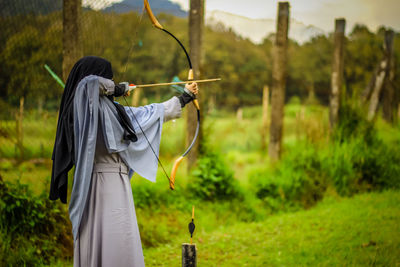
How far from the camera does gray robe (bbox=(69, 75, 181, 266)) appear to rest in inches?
118

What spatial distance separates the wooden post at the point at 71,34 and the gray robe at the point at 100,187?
2.14 metres

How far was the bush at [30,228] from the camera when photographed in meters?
4.41

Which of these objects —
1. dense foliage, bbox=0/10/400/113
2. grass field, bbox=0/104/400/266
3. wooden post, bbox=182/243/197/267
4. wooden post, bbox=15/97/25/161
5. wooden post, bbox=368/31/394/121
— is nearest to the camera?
wooden post, bbox=182/243/197/267

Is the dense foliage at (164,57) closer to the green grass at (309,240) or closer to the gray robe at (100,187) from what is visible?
the gray robe at (100,187)

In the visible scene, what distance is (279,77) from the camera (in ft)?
28.1

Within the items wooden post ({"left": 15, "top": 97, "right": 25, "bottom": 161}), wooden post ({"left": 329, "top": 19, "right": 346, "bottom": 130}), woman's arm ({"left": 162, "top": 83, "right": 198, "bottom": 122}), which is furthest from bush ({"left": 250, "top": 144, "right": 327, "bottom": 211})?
woman's arm ({"left": 162, "top": 83, "right": 198, "bottom": 122})

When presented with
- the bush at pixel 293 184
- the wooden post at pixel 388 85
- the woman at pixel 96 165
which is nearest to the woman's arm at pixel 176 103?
the woman at pixel 96 165

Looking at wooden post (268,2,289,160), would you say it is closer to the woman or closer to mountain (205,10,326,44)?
mountain (205,10,326,44)

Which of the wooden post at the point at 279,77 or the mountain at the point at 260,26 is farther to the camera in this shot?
the mountain at the point at 260,26

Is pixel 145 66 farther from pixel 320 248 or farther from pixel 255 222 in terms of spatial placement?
pixel 320 248

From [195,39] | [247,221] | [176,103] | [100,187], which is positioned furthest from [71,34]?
[247,221]

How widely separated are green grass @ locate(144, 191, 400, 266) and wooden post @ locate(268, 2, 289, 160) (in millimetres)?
1984

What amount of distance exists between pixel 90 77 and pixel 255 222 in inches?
181

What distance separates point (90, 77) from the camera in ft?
9.82
